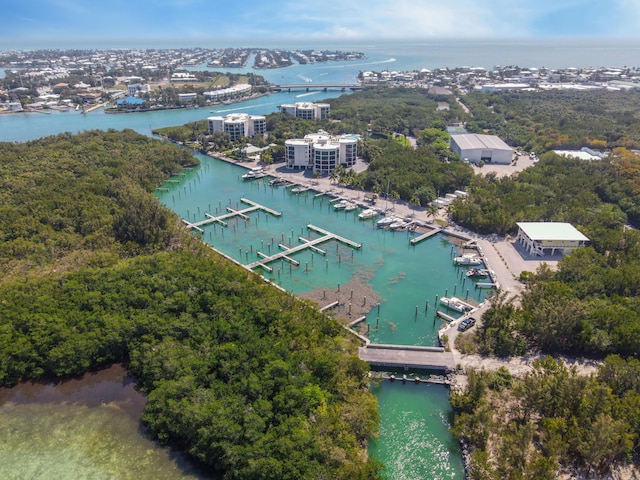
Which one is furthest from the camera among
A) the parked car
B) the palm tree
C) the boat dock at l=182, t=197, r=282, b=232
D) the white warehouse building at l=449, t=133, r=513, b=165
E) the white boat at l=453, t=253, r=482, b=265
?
the white warehouse building at l=449, t=133, r=513, b=165

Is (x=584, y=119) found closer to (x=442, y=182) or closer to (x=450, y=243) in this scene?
(x=442, y=182)

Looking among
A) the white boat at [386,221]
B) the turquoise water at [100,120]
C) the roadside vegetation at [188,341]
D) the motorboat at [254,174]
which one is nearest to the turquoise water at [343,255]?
the white boat at [386,221]

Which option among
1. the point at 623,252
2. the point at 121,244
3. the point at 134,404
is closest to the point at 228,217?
the point at 121,244

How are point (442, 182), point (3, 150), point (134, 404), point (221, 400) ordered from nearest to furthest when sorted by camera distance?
point (221, 400)
point (134, 404)
point (442, 182)
point (3, 150)

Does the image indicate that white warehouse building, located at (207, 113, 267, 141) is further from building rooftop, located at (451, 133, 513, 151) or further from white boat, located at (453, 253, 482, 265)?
white boat, located at (453, 253, 482, 265)

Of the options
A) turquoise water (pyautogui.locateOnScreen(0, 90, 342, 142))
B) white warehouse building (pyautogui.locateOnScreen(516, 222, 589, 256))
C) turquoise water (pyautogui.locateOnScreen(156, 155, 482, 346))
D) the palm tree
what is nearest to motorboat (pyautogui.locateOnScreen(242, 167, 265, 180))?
turquoise water (pyautogui.locateOnScreen(156, 155, 482, 346))

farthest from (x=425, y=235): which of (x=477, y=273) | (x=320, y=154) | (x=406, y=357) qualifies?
(x=320, y=154)

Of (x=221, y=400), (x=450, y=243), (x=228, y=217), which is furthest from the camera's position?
(x=228, y=217)

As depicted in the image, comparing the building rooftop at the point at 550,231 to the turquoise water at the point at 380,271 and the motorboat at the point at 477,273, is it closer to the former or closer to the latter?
the motorboat at the point at 477,273
